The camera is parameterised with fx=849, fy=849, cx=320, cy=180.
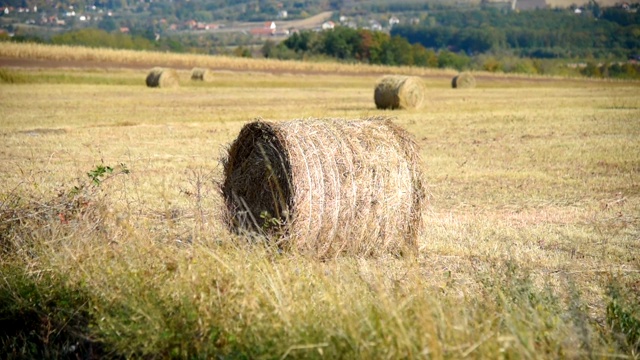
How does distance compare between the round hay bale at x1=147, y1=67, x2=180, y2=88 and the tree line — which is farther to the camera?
the tree line

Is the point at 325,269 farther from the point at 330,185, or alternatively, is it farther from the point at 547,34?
the point at 547,34

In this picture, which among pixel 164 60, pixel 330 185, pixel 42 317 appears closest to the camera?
pixel 42 317

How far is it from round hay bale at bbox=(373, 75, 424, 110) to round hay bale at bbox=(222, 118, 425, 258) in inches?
764

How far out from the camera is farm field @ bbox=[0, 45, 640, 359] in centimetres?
474

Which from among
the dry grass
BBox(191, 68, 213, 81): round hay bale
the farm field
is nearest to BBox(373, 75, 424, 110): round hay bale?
the farm field

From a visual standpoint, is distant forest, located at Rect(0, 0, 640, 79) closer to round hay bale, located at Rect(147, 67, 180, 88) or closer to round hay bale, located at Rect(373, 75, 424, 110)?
round hay bale, located at Rect(147, 67, 180, 88)

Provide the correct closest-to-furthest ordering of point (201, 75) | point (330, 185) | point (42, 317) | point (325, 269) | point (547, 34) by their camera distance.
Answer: point (42, 317)
point (325, 269)
point (330, 185)
point (201, 75)
point (547, 34)

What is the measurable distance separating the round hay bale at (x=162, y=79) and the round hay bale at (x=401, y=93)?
16.2 meters

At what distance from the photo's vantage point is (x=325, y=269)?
24.2 ft

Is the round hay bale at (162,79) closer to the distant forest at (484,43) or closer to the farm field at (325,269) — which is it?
the farm field at (325,269)

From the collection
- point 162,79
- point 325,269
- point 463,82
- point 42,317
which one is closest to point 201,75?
point 162,79

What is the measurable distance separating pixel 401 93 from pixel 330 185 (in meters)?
20.3

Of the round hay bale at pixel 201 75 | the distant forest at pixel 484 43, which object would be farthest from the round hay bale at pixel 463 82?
the distant forest at pixel 484 43

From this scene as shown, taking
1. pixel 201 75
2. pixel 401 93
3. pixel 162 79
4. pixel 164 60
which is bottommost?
pixel 164 60
